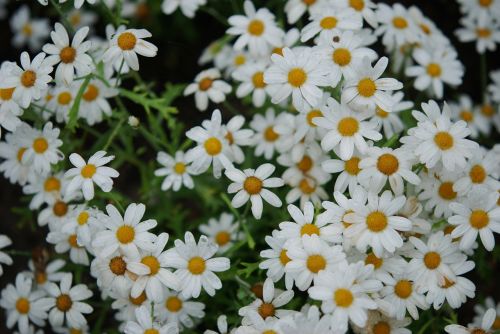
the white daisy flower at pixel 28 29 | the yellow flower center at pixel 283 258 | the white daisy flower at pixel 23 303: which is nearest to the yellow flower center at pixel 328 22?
the yellow flower center at pixel 283 258

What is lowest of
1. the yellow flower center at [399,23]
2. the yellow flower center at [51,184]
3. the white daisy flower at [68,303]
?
the white daisy flower at [68,303]

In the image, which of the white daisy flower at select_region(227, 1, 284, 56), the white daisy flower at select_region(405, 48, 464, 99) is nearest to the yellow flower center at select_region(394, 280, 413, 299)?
the white daisy flower at select_region(405, 48, 464, 99)

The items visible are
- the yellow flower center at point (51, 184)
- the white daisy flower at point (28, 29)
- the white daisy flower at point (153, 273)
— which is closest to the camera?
the white daisy flower at point (153, 273)

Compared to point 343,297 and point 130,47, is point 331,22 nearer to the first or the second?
point 130,47

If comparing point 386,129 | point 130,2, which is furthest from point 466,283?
point 130,2

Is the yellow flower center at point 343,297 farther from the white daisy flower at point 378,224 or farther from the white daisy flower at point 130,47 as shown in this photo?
the white daisy flower at point 130,47

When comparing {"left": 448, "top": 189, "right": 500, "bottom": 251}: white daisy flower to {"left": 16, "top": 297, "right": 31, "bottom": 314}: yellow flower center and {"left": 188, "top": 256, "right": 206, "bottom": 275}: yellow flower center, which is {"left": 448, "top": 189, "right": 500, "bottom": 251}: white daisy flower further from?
{"left": 16, "top": 297, "right": 31, "bottom": 314}: yellow flower center

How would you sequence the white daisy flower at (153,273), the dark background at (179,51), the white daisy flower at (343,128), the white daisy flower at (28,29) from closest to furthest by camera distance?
the white daisy flower at (153,273) → the white daisy flower at (343,128) → the dark background at (179,51) → the white daisy flower at (28,29)

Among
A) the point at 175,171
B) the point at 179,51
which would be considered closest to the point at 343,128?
the point at 175,171
